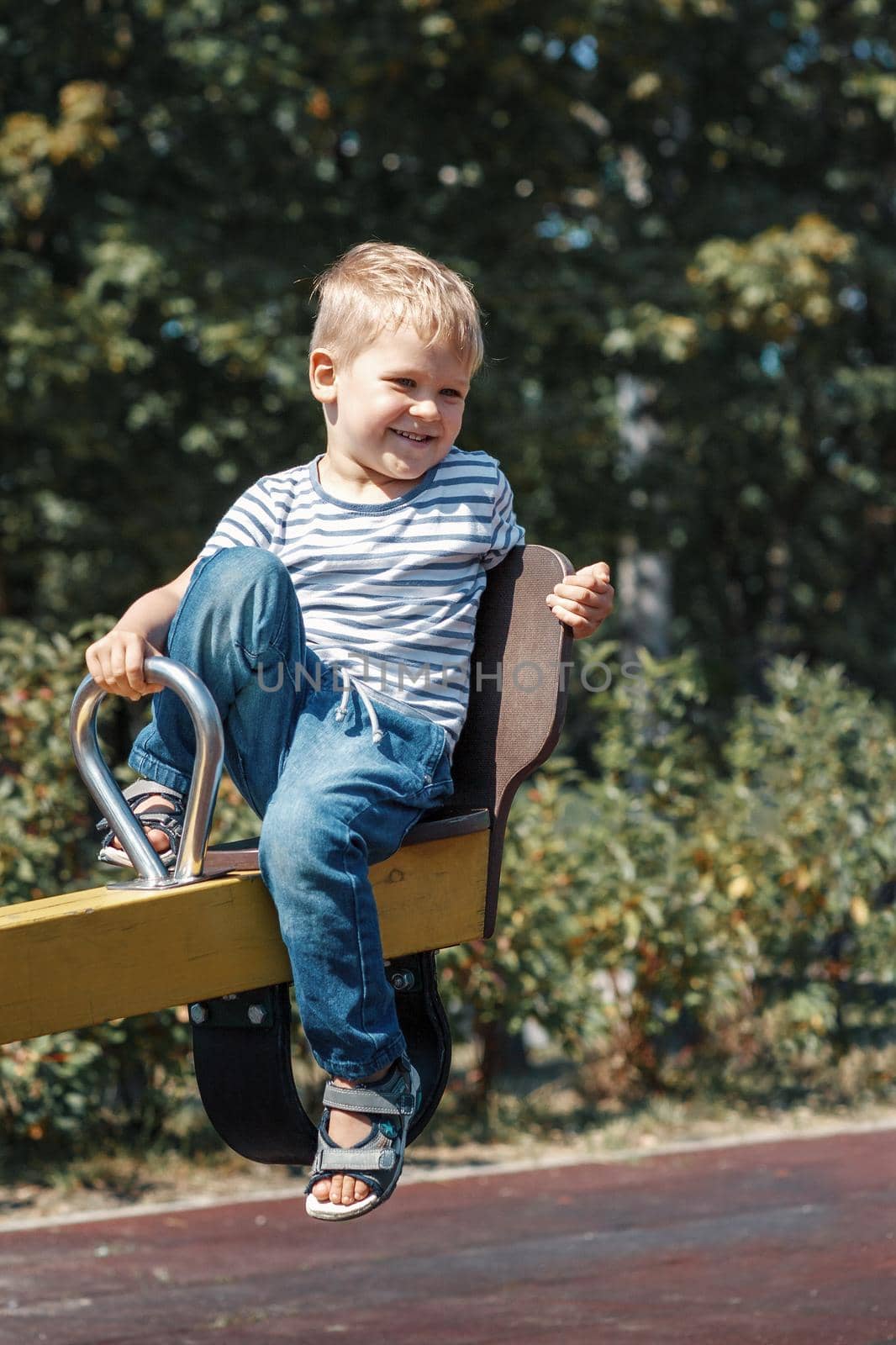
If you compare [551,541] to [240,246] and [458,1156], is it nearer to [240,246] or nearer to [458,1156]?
[240,246]

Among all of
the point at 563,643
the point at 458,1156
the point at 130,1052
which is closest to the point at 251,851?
the point at 563,643

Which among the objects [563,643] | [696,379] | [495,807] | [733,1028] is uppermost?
[563,643]

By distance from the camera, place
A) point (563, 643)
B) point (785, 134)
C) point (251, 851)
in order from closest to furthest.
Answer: point (251, 851)
point (563, 643)
point (785, 134)

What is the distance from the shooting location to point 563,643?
103 inches

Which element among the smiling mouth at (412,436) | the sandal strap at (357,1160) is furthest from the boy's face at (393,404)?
the sandal strap at (357,1160)

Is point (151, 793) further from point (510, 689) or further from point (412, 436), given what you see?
point (412, 436)

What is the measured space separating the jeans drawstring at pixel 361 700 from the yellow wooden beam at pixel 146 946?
0.21 meters

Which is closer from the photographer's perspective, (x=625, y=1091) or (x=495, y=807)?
(x=495, y=807)

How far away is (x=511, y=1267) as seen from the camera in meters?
4.59

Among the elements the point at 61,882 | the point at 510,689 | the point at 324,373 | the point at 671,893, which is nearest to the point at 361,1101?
the point at 510,689

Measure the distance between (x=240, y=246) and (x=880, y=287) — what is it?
4.73 m

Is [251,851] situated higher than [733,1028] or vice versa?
[251,851]

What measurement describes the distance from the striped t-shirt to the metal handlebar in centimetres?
35

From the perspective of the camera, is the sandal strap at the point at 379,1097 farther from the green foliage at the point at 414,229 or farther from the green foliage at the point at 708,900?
the green foliage at the point at 414,229
